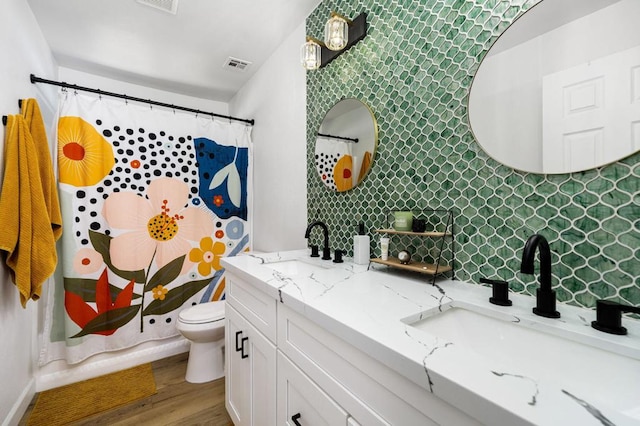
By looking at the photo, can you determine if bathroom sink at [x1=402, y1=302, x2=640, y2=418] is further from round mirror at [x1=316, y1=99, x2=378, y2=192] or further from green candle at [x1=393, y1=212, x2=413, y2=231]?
round mirror at [x1=316, y1=99, x2=378, y2=192]

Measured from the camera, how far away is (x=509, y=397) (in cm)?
40

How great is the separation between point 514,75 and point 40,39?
2918 millimetres

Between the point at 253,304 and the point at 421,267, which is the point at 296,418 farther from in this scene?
the point at 421,267

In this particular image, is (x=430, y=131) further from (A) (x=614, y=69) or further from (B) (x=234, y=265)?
(B) (x=234, y=265)

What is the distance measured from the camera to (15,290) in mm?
1554

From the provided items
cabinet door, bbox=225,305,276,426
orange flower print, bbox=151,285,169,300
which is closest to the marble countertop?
cabinet door, bbox=225,305,276,426

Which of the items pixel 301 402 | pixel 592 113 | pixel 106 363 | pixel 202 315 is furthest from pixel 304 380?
pixel 106 363

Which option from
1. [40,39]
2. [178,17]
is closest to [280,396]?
[178,17]

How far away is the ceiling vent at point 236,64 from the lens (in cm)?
238

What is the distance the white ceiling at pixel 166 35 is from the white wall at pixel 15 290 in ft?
0.81


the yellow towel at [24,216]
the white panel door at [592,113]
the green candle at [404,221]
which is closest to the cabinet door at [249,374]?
the green candle at [404,221]

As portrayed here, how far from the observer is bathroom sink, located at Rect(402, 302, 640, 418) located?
488mm

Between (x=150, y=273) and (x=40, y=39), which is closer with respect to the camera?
(x=40, y=39)

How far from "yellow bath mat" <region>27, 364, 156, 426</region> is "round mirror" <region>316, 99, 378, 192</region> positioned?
184 centimetres
